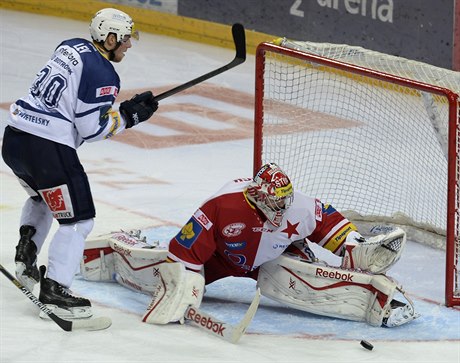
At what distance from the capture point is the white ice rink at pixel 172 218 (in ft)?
17.7

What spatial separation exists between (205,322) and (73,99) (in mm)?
1024

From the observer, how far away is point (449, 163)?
5957 millimetres

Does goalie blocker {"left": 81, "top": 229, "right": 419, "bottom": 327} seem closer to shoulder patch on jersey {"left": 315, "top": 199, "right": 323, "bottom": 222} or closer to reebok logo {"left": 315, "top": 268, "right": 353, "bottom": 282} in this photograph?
reebok logo {"left": 315, "top": 268, "right": 353, "bottom": 282}

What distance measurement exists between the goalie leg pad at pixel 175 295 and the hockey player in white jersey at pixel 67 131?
274 millimetres

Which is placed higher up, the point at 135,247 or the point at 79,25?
the point at 79,25

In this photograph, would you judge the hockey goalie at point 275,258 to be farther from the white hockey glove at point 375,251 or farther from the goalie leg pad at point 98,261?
the goalie leg pad at point 98,261

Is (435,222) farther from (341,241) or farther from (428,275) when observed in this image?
(341,241)

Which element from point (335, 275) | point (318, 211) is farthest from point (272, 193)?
point (335, 275)

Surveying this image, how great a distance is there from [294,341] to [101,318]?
773mm

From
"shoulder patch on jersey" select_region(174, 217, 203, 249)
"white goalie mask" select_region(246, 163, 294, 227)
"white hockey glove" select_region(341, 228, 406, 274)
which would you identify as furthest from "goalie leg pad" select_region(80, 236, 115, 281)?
"white hockey glove" select_region(341, 228, 406, 274)

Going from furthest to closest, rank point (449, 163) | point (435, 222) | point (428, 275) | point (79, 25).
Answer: point (79, 25), point (435, 222), point (428, 275), point (449, 163)

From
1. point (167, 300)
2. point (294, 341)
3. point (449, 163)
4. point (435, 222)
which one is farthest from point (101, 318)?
point (435, 222)

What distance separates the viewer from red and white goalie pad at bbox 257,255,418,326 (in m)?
5.68

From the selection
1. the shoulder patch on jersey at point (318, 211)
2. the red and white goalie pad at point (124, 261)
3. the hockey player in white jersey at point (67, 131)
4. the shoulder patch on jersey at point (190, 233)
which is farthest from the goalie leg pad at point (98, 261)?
the shoulder patch on jersey at point (318, 211)
